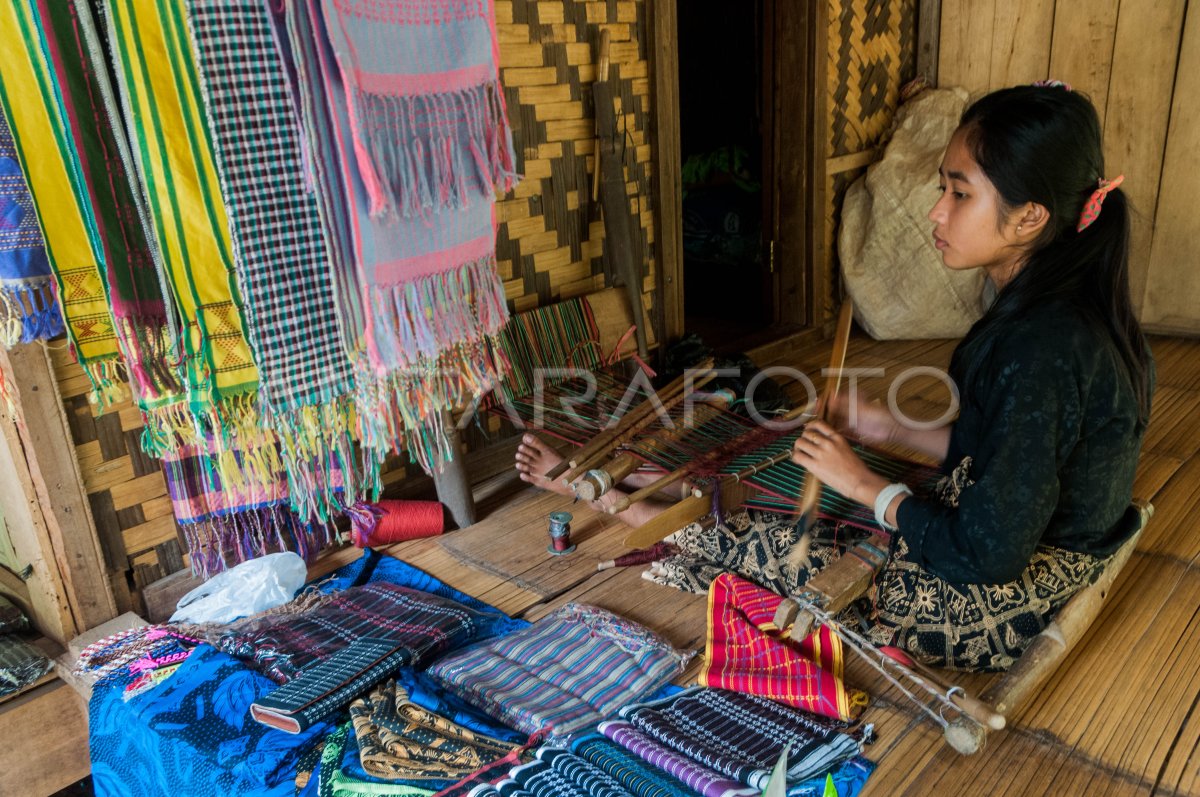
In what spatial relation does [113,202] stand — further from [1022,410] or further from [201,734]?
[1022,410]

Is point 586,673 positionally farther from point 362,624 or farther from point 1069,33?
point 1069,33

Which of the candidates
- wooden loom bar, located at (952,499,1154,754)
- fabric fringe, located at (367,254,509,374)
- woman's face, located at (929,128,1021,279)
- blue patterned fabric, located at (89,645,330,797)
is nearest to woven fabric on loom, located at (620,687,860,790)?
wooden loom bar, located at (952,499,1154,754)

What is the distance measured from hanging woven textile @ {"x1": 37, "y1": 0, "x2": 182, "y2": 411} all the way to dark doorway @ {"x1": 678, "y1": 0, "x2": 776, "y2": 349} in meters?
3.14

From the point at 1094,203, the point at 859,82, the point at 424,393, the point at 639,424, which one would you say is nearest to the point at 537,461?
the point at 639,424

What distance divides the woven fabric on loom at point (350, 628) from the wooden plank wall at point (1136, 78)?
354 cm

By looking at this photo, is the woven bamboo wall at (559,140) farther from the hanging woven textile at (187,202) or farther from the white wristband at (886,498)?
the white wristband at (886,498)

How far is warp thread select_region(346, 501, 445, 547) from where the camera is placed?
238 cm

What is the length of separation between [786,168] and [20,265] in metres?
3.16

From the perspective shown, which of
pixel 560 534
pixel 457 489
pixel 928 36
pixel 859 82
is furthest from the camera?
pixel 928 36

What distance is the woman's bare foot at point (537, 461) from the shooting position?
2.48 metres

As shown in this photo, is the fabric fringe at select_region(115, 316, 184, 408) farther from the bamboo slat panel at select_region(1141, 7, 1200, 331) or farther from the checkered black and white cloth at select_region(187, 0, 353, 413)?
the bamboo slat panel at select_region(1141, 7, 1200, 331)

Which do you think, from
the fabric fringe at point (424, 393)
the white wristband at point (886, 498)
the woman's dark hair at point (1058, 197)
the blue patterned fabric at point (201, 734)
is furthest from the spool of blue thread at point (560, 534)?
the woman's dark hair at point (1058, 197)

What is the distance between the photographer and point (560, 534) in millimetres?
2336

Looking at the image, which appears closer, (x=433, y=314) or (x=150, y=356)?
(x=150, y=356)
